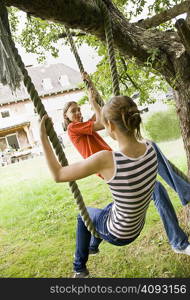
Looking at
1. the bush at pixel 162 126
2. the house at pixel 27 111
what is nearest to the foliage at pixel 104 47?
the bush at pixel 162 126

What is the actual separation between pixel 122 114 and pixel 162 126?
9.09 m

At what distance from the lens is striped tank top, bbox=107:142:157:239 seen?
1489 mm

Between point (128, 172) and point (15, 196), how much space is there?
6393 mm

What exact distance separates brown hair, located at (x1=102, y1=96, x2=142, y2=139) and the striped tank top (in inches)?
4.7

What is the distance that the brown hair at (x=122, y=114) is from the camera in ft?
4.75

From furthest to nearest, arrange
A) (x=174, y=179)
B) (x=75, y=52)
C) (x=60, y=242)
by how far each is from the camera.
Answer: (x=60, y=242)
(x=75, y=52)
(x=174, y=179)

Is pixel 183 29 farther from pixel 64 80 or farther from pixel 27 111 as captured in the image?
pixel 64 80

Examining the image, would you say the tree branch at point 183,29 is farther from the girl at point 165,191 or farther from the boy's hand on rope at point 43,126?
the boy's hand on rope at point 43,126

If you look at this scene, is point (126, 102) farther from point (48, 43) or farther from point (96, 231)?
point (48, 43)

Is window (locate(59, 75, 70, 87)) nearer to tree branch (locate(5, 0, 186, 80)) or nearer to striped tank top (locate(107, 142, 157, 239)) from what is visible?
tree branch (locate(5, 0, 186, 80))

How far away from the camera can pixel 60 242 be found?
4047 millimetres

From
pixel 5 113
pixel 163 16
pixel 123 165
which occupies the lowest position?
pixel 5 113

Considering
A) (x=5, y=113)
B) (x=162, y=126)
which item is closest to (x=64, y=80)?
(x=5, y=113)

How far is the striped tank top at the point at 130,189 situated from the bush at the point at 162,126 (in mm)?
8511
